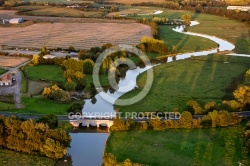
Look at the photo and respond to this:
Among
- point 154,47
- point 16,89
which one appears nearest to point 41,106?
point 16,89

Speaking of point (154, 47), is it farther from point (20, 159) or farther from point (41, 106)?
point (20, 159)

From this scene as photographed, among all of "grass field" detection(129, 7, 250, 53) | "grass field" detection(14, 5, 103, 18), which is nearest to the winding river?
"grass field" detection(129, 7, 250, 53)

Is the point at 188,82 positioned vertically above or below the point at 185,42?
below

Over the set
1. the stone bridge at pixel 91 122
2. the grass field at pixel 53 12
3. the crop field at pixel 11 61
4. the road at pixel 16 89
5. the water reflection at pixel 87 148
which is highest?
the grass field at pixel 53 12

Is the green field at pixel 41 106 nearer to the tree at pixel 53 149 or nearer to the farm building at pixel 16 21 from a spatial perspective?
the tree at pixel 53 149

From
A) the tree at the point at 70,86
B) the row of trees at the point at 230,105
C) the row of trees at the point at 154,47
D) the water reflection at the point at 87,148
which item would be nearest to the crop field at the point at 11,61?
the tree at the point at 70,86

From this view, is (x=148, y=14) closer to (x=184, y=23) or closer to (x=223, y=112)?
(x=184, y=23)
